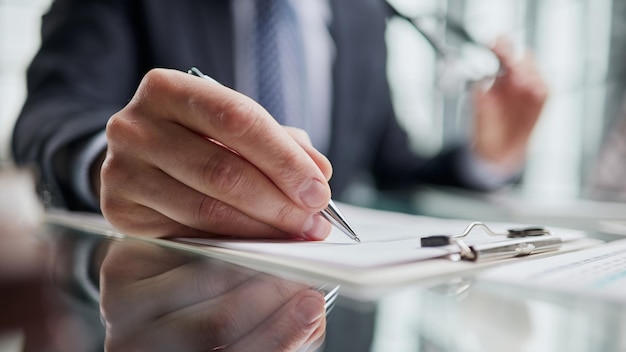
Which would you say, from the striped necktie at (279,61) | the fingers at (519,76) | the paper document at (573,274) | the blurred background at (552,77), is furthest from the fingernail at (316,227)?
the blurred background at (552,77)

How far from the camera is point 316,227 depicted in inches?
11.6

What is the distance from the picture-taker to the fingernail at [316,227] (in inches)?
11.6

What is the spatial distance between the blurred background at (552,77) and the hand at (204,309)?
2.97 ft

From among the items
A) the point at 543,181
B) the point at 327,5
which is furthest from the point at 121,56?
the point at 543,181

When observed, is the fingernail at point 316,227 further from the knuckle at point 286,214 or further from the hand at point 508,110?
the hand at point 508,110

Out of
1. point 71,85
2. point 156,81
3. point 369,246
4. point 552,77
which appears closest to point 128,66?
point 71,85

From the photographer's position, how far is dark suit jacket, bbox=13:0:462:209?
1.62 feet

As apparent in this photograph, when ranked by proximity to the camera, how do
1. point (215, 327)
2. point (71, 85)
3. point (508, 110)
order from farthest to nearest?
point (508, 110)
point (71, 85)
point (215, 327)

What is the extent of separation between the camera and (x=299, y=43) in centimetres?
81

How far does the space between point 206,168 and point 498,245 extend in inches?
6.3

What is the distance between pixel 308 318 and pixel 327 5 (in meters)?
0.90

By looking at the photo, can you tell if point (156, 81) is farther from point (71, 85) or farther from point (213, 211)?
point (71, 85)

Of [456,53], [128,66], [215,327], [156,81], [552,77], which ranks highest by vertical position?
[552,77]

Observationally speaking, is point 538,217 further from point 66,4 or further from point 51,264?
point 66,4
